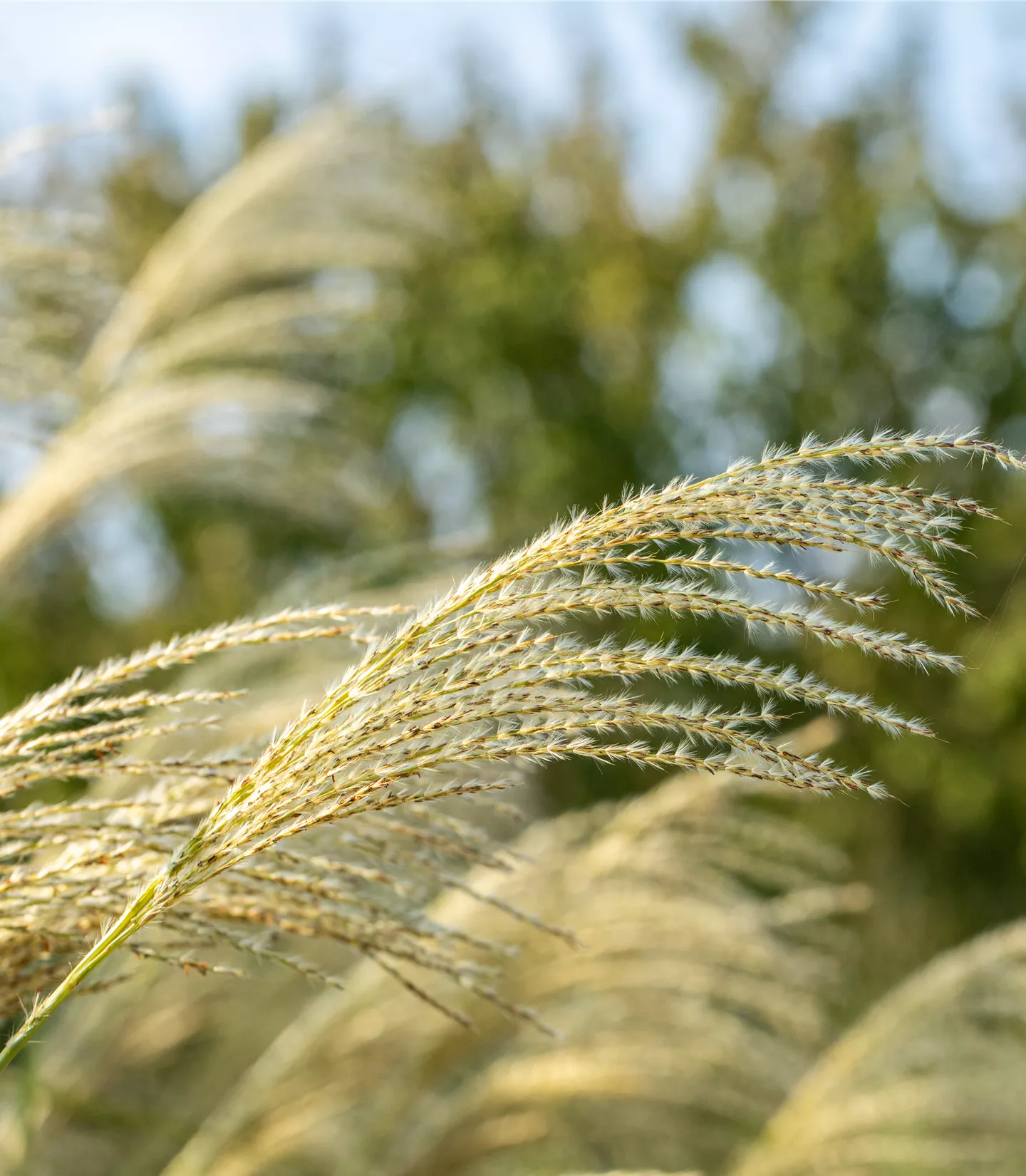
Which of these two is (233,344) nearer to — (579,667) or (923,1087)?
(923,1087)

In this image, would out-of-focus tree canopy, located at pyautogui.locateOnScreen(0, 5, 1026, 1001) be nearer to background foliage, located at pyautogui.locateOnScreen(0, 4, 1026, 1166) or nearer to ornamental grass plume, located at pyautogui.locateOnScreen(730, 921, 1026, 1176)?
background foliage, located at pyautogui.locateOnScreen(0, 4, 1026, 1166)

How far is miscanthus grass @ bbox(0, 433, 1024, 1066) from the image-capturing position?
0.89m

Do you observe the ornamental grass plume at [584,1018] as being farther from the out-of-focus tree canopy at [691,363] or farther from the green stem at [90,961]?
the out-of-focus tree canopy at [691,363]

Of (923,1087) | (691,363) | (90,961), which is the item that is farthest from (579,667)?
(691,363)

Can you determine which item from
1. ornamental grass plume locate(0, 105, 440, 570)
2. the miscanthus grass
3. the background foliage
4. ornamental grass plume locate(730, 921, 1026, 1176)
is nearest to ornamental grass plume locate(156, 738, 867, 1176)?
ornamental grass plume locate(730, 921, 1026, 1176)

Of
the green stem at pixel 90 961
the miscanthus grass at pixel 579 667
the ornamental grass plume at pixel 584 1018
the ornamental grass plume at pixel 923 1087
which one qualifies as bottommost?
the ornamental grass plume at pixel 923 1087

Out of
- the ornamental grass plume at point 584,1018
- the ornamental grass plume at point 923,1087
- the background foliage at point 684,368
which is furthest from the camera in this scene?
the background foliage at point 684,368

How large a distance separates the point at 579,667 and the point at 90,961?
1.25 ft

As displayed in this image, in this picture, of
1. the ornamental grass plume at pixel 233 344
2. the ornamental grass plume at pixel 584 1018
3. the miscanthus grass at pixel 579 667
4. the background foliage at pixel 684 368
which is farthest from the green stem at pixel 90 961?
the background foliage at pixel 684 368

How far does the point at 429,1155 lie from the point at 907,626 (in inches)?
288

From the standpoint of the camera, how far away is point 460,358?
384 inches

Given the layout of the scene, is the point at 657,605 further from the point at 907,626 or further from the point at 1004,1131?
the point at 907,626

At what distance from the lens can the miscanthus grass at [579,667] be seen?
887 millimetres

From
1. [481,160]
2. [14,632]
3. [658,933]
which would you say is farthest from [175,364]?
[481,160]
